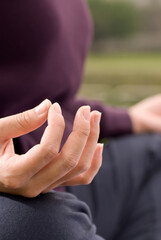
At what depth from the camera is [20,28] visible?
515mm

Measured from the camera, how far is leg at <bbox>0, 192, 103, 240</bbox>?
34cm

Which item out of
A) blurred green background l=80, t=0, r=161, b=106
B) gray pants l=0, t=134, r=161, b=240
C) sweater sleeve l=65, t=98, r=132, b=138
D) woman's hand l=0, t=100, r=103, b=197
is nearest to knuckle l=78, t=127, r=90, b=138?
woman's hand l=0, t=100, r=103, b=197

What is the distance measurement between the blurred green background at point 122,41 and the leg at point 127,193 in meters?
2.24

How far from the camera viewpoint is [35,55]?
0.53m

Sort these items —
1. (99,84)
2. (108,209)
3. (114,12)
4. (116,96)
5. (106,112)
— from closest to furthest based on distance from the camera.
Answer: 1. (108,209)
2. (106,112)
3. (116,96)
4. (99,84)
5. (114,12)

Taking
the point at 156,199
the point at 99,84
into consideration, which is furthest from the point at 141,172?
the point at 99,84

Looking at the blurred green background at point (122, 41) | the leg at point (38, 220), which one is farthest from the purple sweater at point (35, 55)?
the blurred green background at point (122, 41)

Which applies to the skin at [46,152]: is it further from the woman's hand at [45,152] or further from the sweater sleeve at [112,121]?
the sweater sleeve at [112,121]

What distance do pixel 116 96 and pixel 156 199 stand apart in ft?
5.55

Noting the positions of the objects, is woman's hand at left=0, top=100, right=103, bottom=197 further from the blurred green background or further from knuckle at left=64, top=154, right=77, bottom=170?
the blurred green background

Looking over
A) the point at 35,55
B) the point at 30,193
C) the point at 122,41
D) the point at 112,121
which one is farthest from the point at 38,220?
the point at 122,41

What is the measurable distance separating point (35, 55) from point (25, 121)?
0.77 feet

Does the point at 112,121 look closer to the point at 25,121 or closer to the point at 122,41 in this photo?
the point at 25,121

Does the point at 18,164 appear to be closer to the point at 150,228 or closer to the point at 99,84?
the point at 150,228
